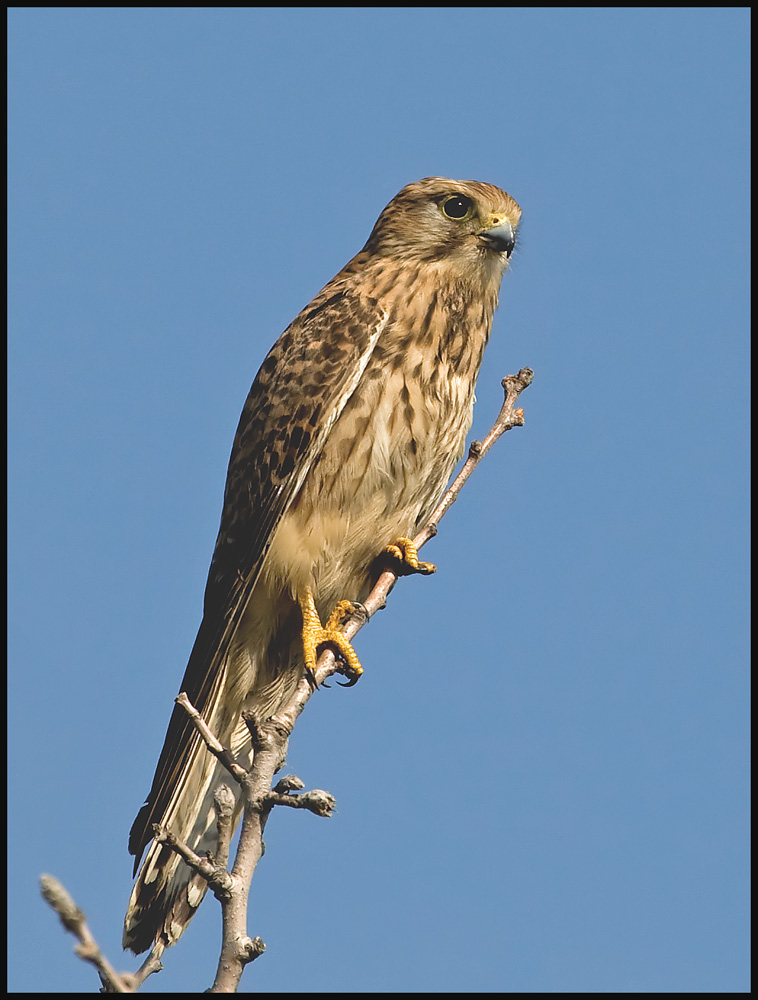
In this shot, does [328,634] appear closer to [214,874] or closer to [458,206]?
[214,874]

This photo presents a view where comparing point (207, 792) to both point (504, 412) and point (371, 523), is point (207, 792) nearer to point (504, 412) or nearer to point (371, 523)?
point (371, 523)

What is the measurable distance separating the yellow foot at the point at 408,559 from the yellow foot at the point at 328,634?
224 millimetres

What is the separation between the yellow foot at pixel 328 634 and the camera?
12.0 ft

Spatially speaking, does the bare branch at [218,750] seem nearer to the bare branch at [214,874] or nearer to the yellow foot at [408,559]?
the bare branch at [214,874]

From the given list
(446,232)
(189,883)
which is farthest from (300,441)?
(189,883)

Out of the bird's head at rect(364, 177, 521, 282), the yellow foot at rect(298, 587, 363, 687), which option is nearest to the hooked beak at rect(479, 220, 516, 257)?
the bird's head at rect(364, 177, 521, 282)

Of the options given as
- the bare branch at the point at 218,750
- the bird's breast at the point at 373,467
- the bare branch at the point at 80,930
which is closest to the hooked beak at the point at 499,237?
the bird's breast at the point at 373,467

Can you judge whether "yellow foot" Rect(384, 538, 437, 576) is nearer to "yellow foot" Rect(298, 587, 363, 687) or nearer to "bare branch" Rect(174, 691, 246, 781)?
"yellow foot" Rect(298, 587, 363, 687)

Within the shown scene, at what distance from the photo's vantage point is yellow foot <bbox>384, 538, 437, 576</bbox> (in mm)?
3986

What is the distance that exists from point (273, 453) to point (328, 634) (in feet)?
2.13

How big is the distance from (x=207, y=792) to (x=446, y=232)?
218 centimetres

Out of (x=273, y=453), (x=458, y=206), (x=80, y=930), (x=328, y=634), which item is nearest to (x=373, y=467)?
(x=273, y=453)

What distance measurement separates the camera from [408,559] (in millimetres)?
3988

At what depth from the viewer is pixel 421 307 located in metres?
4.08
